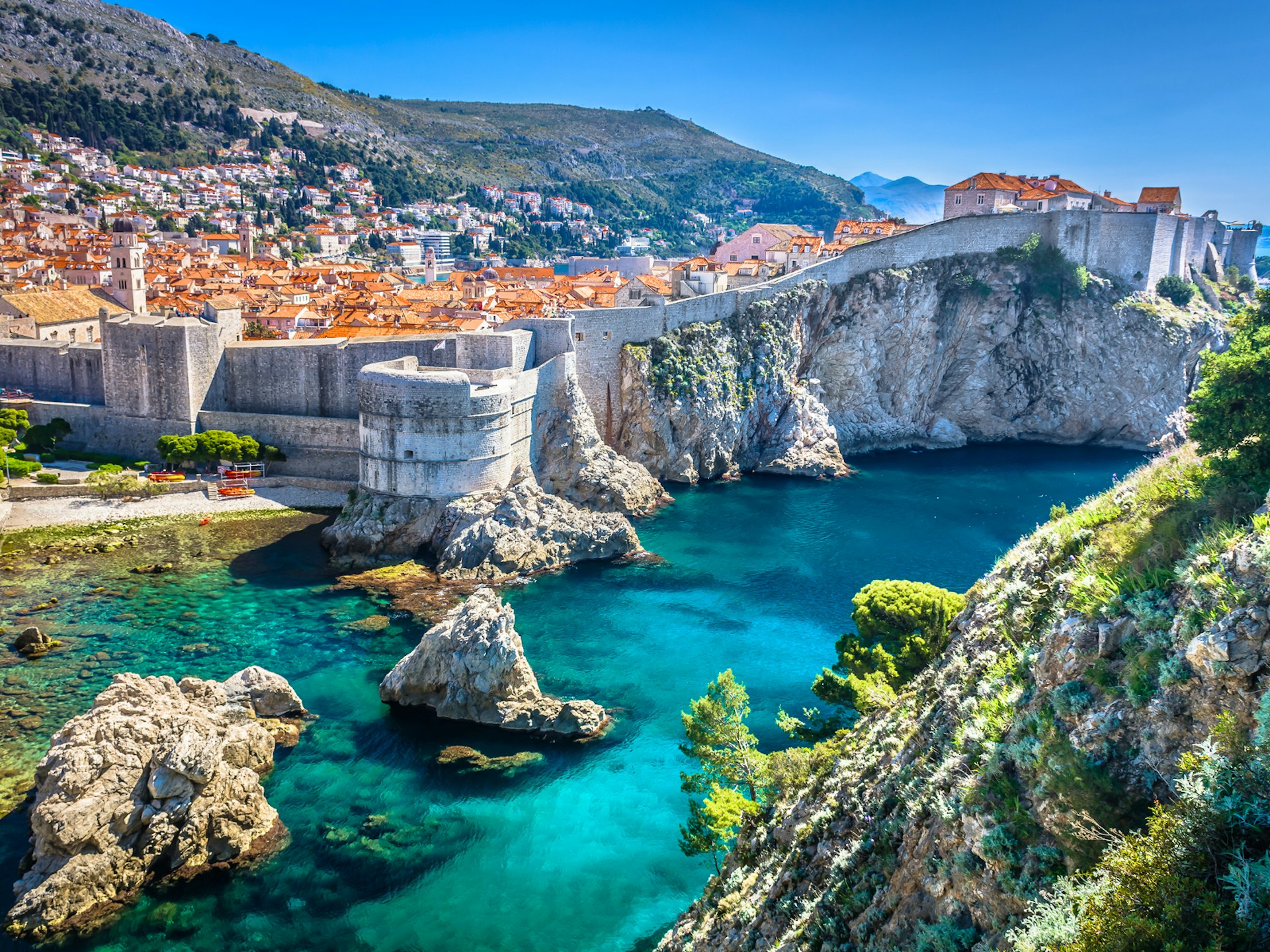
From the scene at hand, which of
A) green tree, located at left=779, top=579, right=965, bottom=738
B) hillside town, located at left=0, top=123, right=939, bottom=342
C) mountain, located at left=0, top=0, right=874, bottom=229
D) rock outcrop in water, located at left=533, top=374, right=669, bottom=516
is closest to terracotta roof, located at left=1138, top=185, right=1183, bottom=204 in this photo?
hillside town, located at left=0, top=123, right=939, bottom=342

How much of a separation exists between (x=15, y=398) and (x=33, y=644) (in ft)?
62.6

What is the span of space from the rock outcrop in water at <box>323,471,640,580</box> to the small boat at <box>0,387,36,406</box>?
14.9m

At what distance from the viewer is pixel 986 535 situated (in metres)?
32.8

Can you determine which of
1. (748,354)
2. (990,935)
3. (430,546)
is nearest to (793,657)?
(430,546)

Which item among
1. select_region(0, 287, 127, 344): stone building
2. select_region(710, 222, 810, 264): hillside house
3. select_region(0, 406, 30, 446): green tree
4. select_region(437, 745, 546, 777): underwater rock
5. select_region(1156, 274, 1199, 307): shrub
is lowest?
select_region(437, 745, 546, 777): underwater rock

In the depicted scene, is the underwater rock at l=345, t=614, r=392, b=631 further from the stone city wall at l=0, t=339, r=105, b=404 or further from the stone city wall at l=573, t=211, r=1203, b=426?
the stone city wall at l=0, t=339, r=105, b=404

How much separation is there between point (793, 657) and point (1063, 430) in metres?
33.6

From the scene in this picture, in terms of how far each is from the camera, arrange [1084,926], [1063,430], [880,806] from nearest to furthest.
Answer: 1. [1084,926]
2. [880,806]
3. [1063,430]

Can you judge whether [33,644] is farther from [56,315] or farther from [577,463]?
[56,315]

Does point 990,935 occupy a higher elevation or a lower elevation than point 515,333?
lower

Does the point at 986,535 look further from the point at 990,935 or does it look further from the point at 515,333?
the point at 990,935

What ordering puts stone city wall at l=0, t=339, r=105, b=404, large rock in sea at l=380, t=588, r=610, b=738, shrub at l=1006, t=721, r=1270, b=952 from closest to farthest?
shrub at l=1006, t=721, r=1270, b=952
large rock in sea at l=380, t=588, r=610, b=738
stone city wall at l=0, t=339, r=105, b=404

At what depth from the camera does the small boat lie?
34.6 m

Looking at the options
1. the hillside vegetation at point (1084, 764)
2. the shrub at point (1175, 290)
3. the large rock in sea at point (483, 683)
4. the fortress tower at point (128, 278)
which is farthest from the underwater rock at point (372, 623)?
the shrub at point (1175, 290)
